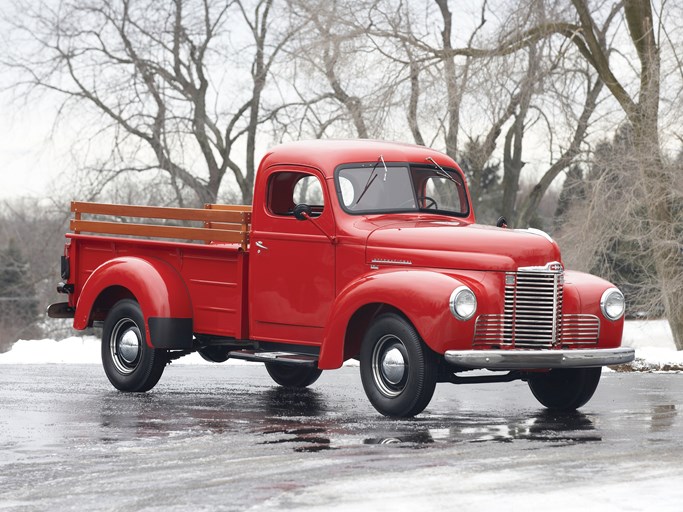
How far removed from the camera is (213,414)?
10.9m

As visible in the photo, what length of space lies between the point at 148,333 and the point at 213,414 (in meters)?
1.59

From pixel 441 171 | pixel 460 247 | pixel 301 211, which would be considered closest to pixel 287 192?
pixel 301 211

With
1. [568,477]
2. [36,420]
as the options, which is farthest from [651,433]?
[36,420]

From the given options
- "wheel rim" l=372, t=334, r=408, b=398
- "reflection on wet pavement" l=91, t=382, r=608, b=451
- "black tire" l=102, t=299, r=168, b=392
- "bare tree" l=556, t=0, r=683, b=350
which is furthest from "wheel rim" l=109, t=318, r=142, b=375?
"bare tree" l=556, t=0, r=683, b=350

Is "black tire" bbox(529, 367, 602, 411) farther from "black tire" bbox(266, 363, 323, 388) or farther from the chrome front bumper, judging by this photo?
"black tire" bbox(266, 363, 323, 388)

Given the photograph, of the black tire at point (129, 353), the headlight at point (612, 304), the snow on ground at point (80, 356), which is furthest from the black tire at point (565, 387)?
the snow on ground at point (80, 356)

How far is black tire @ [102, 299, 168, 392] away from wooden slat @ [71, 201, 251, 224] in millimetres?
902

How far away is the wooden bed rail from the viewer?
11.8 meters

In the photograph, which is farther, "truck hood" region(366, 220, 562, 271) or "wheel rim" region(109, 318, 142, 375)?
"wheel rim" region(109, 318, 142, 375)

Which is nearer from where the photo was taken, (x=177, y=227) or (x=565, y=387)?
(x=565, y=387)

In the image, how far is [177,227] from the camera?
40.9ft

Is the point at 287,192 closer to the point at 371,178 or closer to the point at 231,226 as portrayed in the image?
the point at 371,178

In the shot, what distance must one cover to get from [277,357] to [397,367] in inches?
56.6

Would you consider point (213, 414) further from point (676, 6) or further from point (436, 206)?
point (676, 6)
